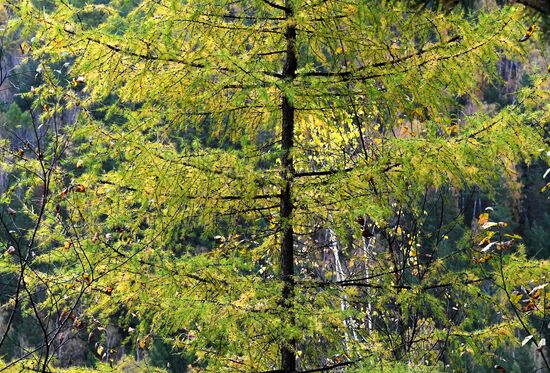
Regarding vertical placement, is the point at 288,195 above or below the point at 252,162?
below

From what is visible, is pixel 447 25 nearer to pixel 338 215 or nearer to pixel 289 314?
pixel 338 215

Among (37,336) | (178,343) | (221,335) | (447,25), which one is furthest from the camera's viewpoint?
(37,336)

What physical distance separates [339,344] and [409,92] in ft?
5.77

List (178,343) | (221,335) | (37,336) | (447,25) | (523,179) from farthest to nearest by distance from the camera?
1. (523,179)
2. (37,336)
3. (178,343)
4. (447,25)
5. (221,335)

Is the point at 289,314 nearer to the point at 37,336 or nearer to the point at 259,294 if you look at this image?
the point at 259,294

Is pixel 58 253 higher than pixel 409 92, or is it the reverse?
pixel 409 92

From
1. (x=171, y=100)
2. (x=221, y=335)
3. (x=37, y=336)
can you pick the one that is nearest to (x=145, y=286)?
(x=221, y=335)

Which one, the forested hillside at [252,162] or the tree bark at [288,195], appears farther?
the tree bark at [288,195]

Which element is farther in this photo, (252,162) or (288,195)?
(252,162)

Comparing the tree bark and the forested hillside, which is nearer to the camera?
the forested hillside

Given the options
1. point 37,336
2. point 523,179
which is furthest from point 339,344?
point 523,179

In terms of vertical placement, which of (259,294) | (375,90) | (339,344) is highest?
(375,90)

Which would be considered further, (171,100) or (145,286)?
(171,100)

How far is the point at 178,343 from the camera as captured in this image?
14.5 ft
